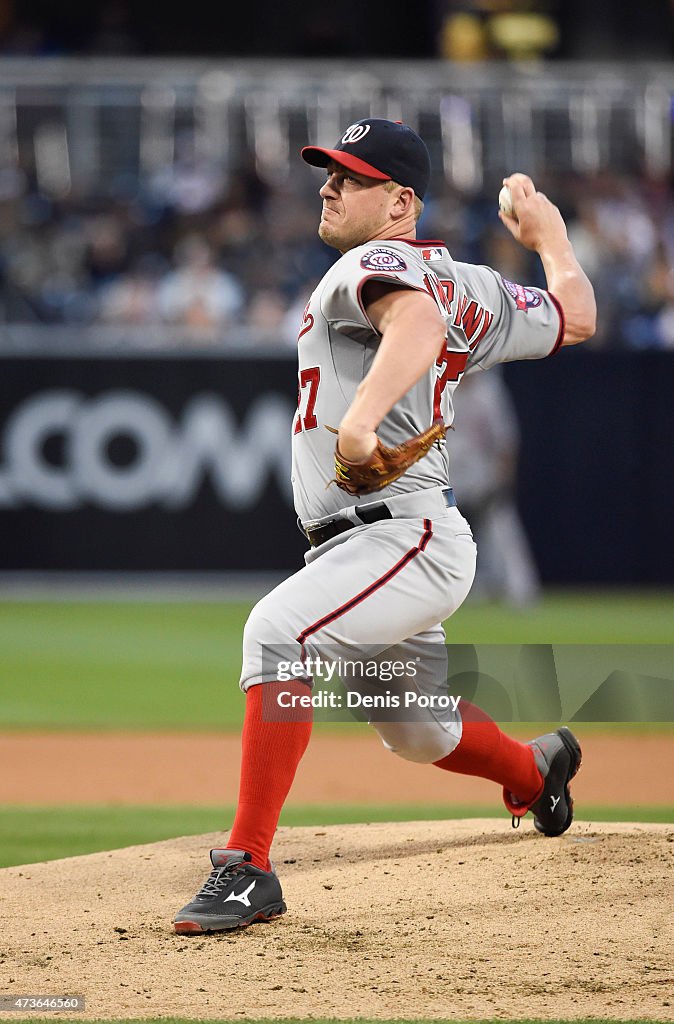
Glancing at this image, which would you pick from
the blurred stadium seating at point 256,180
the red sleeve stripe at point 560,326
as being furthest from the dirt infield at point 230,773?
the blurred stadium seating at point 256,180

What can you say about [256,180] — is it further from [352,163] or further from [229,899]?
[229,899]

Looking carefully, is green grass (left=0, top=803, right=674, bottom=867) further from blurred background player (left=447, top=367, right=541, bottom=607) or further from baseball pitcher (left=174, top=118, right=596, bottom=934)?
blurred background player (left=447, top=367, right=541, bottom=607)

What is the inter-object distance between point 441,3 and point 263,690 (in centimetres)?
1552

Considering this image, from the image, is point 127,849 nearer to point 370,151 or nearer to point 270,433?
point 370,151

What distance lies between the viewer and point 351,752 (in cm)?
763

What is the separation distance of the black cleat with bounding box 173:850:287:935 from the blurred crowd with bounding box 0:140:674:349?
377 inches

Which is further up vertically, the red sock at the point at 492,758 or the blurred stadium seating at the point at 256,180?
the blurred stadium seating at the point at 256,180

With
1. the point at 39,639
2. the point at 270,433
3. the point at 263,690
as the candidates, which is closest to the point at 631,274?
the point at 270,433

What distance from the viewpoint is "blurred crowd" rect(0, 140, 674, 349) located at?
1348 centimetres

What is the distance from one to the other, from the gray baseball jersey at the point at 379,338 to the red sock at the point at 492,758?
0.83 meters

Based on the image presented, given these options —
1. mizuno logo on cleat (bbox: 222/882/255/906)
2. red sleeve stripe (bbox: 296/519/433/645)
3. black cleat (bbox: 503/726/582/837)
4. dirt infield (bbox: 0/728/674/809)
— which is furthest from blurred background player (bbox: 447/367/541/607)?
mizuno logo on cleat (bbox: 222/882/255/906)

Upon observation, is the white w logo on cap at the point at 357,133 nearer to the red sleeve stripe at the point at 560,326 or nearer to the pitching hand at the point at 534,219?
the pitching hand at the point at 534,219

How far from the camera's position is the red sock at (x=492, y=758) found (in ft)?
14.4

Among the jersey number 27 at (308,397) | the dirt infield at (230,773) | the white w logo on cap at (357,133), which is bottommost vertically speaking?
the dirt infield at (230,773)
